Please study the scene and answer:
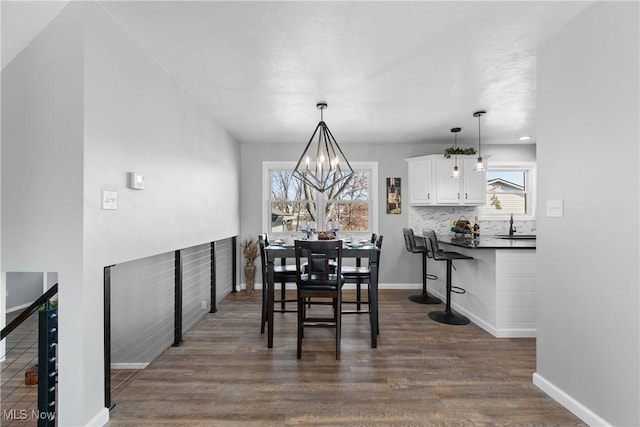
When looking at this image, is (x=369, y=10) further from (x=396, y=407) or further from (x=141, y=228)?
(x=396, y=407)

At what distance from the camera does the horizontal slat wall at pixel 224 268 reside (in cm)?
432

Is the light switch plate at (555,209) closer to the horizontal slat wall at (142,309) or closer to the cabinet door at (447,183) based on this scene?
the cabinet door at (447,183)

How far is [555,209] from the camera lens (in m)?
2.02

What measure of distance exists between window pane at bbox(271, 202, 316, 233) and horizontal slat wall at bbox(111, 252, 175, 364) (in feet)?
7.66

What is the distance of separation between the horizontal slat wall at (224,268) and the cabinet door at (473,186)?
143 inches

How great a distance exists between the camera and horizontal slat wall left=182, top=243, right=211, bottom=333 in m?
3.29

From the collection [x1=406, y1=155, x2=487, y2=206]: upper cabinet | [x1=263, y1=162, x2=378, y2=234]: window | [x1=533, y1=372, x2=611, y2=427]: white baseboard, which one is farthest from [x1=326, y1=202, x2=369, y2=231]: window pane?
[x1=533, y1=372, x2=611, y2=427]: white baseboard

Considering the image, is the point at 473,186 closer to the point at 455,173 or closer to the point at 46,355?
the point at 455,173

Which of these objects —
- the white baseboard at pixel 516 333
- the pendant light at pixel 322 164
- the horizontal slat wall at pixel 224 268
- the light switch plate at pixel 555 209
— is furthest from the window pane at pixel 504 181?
the horizontal slat wall at pixel 224 268

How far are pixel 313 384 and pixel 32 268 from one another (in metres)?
1.84

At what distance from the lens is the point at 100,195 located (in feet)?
5.81

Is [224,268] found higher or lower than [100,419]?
higher

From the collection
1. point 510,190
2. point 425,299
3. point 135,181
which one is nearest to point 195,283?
point 135,181

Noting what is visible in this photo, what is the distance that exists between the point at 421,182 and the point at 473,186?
0.77m
